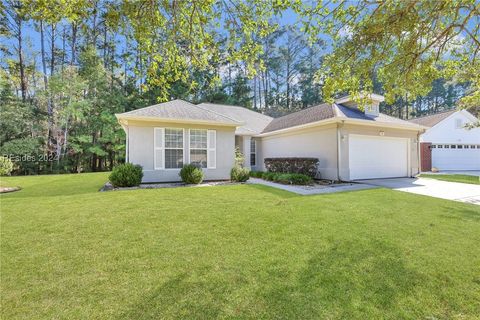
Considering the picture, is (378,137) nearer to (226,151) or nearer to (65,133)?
(226,151)

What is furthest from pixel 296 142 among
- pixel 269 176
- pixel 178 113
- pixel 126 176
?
pixel 126 176

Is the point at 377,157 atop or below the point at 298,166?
atop

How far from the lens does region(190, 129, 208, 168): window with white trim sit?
456 inches

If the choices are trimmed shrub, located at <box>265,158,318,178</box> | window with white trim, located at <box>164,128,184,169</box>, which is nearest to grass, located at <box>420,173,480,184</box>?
trimmed shrub, located at <box>265,158,318,178</box>

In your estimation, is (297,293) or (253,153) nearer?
(297,293)

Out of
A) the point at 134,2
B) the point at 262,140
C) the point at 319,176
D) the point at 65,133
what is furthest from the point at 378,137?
the point at 65,133

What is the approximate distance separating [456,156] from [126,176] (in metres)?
24.2

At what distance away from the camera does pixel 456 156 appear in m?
19.1

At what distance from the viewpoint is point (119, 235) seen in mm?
4324

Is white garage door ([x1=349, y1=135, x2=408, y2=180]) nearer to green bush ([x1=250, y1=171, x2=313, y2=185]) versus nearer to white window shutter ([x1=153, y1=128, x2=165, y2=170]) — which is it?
green bush ([x1=250, y1=171, x2=313, y2=185])

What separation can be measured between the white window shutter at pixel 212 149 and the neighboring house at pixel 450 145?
659 inches

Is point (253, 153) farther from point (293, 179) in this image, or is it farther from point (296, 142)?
point (293, 179)

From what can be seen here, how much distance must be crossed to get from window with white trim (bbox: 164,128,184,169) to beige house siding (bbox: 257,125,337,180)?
6800mm

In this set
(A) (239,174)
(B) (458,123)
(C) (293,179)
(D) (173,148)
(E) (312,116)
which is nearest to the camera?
(C) (293,179)
